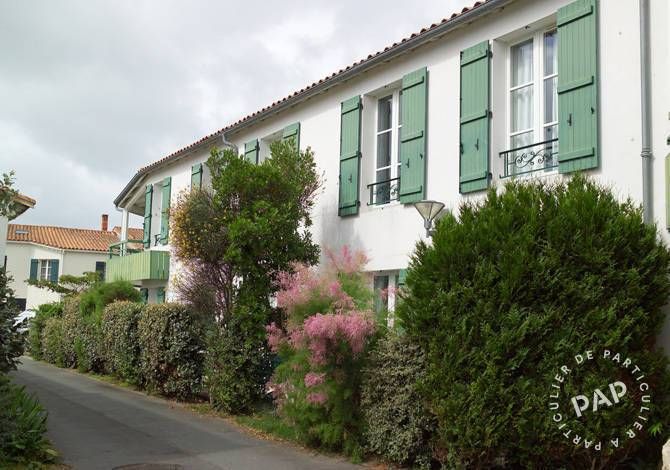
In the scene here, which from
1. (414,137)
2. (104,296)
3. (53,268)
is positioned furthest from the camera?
(53,268)

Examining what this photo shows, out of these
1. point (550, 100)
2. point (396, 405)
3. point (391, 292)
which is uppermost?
point (550, 100)

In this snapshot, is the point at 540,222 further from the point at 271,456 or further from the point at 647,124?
the point at 271,456

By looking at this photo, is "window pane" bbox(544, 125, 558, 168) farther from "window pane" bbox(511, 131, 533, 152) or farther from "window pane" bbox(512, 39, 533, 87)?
"window pane" bbox(512, 39, 533, 87)

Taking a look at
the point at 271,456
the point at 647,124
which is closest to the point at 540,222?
the point at 647,124

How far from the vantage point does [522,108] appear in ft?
32.1

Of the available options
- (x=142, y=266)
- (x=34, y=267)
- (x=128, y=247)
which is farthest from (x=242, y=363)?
(x=34, y=267)

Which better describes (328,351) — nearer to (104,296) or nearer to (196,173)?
(196,173)

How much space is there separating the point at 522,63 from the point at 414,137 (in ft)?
6.42

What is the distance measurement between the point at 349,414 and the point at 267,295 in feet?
10.8

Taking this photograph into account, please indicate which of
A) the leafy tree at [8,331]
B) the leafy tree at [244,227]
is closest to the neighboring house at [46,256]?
the leafy tree at [244,227]

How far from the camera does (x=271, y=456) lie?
9062 mm

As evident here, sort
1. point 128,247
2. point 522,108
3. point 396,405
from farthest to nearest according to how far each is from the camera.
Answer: point 128,247 < point 522,108 < point 396,405

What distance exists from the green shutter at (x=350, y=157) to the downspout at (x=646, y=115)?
203 inches

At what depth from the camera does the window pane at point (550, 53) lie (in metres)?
9.38
